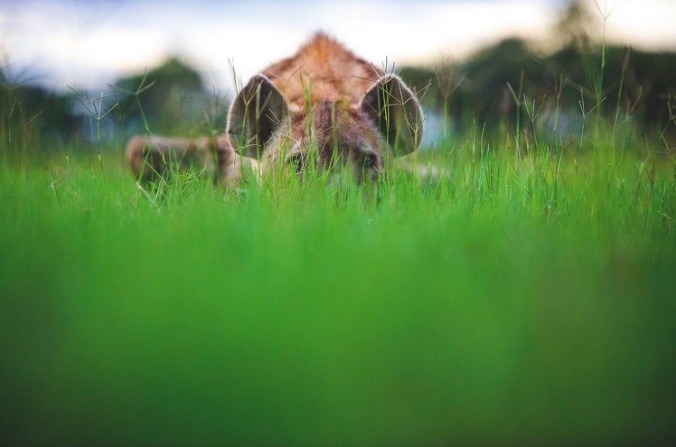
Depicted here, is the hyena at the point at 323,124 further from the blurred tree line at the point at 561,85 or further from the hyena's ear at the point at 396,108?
the blurred tree line at the point at 561,85

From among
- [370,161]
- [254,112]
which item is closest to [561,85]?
[370,161]

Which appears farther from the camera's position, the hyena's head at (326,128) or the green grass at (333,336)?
the hyena's head at (326,128)

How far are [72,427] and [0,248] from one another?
924mm

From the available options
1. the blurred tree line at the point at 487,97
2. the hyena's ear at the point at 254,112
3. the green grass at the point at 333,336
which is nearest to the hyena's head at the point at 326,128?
the hyena's ear at the point at 254,112

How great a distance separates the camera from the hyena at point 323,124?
8.85 feet

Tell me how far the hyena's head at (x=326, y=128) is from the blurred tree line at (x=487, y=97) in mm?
187

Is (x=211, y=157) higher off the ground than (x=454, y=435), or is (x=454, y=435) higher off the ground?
(x=211, y=157)

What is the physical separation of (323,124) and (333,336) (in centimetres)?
204

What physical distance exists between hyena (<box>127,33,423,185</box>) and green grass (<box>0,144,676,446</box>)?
1054mm

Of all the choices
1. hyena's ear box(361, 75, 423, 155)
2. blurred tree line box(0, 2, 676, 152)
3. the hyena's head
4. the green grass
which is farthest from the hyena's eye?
the green grass

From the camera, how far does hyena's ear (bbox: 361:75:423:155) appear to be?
2.85 meters

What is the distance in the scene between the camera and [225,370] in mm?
975

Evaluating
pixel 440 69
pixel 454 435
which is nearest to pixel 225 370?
pixel 454 435

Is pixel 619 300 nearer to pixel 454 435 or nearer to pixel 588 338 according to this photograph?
pixel 588 338
